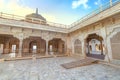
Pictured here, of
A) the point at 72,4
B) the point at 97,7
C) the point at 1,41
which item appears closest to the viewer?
the point at 97,7

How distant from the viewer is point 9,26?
9.45 m

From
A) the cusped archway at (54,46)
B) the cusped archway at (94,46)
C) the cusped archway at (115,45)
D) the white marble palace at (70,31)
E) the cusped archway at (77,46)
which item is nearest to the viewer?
the cusped archway at (115,45)

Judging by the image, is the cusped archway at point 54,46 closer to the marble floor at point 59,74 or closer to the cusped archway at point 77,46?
the cusped archway at point 77,46

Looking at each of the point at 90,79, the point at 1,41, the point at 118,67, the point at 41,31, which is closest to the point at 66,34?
the point at 41,31

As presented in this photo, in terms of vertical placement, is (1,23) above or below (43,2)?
below

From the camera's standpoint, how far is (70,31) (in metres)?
A: 12.4

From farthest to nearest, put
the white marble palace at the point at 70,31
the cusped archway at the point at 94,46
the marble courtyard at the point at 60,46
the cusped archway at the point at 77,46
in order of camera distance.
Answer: the cusped archway at the point at 94,46 → the cusped archway at the point at 77,46 → the white marble palace at the point at 70,31 → the marble courtyard at the point at 60,46

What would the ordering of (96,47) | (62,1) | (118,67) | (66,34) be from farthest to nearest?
(96,47), (66,34), (62,1), (118,67)

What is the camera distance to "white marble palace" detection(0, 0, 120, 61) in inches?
252

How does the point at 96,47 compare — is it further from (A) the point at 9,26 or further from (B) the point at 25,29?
(A) the point at 9,26

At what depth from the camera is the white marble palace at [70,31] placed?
639cm

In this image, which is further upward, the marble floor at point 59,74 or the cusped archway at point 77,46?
the cusped archway at point 77,46

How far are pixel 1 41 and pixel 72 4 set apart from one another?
52.6 feet

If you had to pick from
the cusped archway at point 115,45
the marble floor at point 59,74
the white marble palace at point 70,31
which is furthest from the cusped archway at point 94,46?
the marble floor at point 59,74
